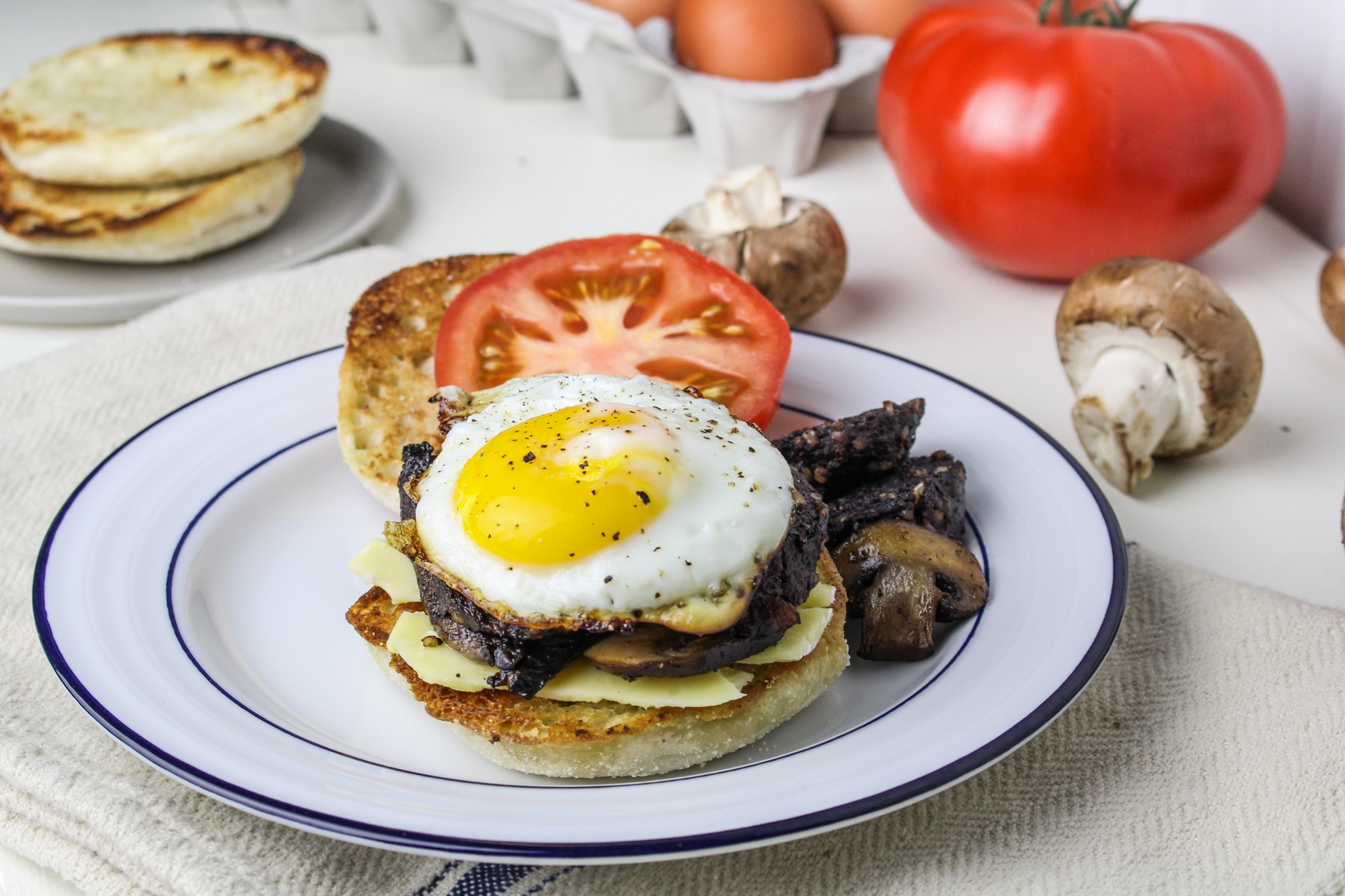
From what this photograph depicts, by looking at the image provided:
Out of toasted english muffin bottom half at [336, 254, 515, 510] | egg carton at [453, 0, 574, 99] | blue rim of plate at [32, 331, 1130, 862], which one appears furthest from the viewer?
egg carton at [453, 0, 574, 99]

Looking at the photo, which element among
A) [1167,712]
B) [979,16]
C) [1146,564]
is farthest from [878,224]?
[1167,712]

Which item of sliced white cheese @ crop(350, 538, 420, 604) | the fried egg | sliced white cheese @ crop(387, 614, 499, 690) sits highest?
the fried egg

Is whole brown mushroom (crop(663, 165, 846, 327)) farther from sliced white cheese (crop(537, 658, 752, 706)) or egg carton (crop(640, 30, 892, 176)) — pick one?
sliced white cheese (crop(537, 658, 752, 706))

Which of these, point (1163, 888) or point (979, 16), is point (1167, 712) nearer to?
point (1163, 888)

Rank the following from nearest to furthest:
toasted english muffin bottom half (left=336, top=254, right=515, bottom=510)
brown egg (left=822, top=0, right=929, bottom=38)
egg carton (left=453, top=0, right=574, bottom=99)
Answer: toasted english muffin bottom half (left=336, top=254, right=515, bottom=510)
brown egg (left=822, top=0, right=929, bottom=38)
egg carton (left=453, top=0, right=574, bottom=99)

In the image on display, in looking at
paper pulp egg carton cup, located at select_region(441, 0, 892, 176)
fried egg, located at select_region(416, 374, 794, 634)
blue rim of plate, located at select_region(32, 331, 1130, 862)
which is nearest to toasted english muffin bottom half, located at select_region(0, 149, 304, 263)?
paper pulp egg carton cup, located at select_region(441, 0, 892, 176)
